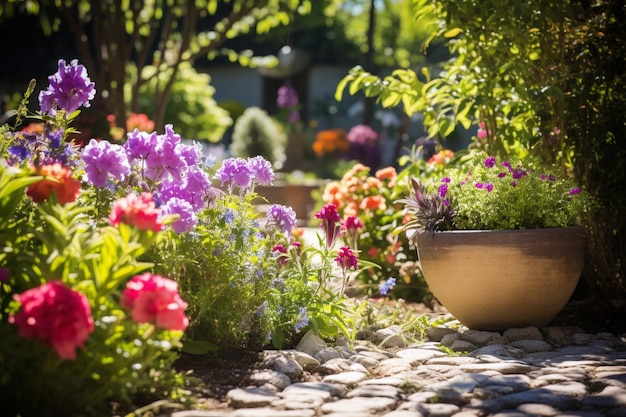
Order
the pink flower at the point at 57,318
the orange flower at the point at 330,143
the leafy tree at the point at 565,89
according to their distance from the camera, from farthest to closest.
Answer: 1. the orange flower at the point at 330,143
2. the leafy tree at the point at 565,89
3. the pink flower at the point at 57,318

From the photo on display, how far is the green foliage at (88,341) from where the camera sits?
2.83 metres

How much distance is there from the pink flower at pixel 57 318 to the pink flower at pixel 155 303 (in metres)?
0.21

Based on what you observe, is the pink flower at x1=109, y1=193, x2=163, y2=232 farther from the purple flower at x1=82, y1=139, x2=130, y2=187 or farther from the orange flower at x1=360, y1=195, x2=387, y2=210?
the orange flower at x1=360, y1=195, x2=387, y2=210

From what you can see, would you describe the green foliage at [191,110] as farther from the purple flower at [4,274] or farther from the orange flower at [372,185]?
the purple flower at [4,274]

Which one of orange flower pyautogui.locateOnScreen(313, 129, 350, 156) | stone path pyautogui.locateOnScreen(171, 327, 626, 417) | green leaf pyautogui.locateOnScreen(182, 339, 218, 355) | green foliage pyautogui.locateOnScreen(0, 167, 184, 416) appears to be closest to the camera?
green foliage pyautogui.locateOnScreen(0, 167, 184, 416)

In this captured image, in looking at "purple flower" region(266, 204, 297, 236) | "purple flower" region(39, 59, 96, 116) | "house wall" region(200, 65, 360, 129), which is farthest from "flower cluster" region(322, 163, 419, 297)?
"house wall" region(200, 65, 360, 129)

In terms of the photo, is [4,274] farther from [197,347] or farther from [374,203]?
[374,203]

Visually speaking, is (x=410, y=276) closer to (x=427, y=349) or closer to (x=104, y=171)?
(x=427, y=349)

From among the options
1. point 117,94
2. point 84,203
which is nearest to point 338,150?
point 117,94

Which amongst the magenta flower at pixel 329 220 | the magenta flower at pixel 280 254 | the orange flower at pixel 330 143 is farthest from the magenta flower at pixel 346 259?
the orange flower at pixel 330 143

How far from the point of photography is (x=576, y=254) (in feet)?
15.7

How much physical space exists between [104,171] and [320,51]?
2326cm

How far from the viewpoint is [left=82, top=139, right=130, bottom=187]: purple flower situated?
12.1 feet

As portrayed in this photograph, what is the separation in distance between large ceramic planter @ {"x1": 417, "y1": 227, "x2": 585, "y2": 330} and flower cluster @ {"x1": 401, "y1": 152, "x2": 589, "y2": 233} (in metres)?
0.14
